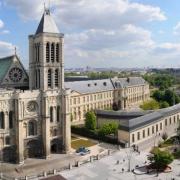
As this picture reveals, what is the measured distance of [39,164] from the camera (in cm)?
6216

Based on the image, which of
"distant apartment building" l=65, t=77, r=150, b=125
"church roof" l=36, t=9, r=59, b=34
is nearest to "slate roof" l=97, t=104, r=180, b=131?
"distant apartment building" l=65, t=77, r=150, b=125

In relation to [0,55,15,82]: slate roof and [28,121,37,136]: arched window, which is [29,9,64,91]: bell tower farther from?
[28,121,37,136]: arched window

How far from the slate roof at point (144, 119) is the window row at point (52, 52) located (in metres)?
23.1

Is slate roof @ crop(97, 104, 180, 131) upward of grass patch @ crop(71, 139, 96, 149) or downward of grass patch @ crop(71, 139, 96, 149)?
upward

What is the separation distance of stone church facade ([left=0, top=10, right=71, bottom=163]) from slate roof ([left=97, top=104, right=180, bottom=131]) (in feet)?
49.1

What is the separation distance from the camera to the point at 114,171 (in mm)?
57562

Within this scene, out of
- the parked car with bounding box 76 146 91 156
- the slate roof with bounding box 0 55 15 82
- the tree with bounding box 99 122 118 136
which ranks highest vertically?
the slate roof with bounding box 0 55 15 82

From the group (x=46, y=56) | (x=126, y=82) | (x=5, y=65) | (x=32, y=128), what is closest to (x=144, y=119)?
(x=32, y=128)

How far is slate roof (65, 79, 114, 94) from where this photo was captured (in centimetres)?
10524

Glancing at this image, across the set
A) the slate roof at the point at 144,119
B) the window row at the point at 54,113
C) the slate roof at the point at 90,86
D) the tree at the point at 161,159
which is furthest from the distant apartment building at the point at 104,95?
the tree at the point at 161,159

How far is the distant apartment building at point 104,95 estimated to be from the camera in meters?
104

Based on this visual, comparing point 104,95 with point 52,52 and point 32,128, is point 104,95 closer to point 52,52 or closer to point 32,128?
point 52,52

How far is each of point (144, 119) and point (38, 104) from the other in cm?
2919

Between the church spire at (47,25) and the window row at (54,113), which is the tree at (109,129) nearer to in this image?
the window row at (54,113)
